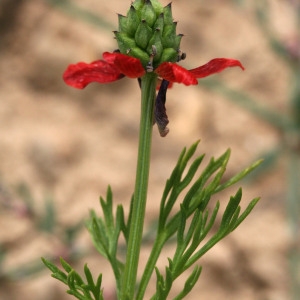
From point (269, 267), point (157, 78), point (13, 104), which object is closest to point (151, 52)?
point (157, 78)

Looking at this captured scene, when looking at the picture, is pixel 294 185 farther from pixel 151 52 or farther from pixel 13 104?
pixel 151 52

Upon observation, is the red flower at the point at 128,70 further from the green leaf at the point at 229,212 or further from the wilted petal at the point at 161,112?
the green leaf at the point at 229,212

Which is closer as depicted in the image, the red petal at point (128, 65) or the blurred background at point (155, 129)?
the red petal at point (128, 65)

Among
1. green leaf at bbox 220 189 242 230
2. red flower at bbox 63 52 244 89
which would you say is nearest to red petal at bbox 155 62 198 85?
red flower at bbox 63 52 244 89

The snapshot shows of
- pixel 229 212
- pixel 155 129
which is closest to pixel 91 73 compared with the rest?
pixel 229 212

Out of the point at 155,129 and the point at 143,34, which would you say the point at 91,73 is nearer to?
the point at 143,34

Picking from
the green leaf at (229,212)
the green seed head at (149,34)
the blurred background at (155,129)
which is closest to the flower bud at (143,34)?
the green seed head at (149,34)

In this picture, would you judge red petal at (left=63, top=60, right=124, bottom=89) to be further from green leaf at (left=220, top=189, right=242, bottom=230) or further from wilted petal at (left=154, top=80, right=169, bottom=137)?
green leaf at (left=220, top=189, right=242, bottom=230)
